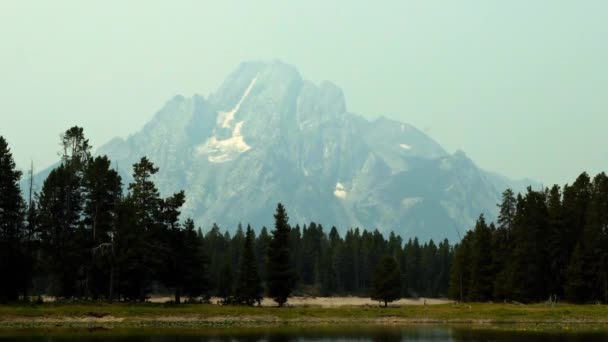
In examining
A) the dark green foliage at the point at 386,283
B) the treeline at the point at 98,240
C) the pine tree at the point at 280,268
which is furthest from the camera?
the dark green foliage at the point at 386,283

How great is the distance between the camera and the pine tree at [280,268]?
370 ft

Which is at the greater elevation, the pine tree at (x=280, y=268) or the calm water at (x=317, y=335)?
the pine tree at (x=280, y=268)

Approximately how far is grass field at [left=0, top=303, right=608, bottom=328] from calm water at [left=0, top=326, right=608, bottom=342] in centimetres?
1046

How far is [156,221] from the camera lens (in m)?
109

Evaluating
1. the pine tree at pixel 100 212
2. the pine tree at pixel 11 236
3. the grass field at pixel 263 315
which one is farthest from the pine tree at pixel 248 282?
the pine tree at pixel 11 236

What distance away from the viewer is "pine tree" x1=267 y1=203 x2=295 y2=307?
11262cm

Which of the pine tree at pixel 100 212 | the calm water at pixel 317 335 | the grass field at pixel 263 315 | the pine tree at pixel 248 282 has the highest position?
the pine tree at pixel 100 212

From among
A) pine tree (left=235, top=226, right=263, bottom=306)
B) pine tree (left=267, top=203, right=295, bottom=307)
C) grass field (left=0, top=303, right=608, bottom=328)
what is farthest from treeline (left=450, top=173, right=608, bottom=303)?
pine tree (left=235, top=226, right=263, bottom=306)

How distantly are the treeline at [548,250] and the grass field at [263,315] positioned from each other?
28.3ft

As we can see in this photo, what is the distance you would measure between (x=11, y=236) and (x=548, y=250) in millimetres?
80303

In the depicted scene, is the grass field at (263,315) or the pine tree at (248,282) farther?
the pine tree at (248,282)

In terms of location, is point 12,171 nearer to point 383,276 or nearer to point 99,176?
point 99,176

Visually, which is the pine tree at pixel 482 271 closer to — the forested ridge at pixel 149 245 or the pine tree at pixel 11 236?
the forested ridge at pixel 149 245

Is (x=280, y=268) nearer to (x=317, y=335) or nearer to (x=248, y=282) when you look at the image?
(x=248, y=282)
